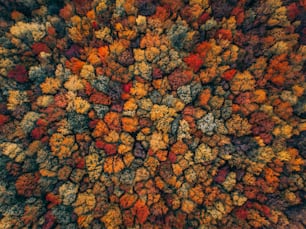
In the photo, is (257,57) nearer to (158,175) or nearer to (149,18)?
(149,18)

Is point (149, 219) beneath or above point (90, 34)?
beneath

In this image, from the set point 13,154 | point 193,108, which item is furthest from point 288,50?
point 13,154

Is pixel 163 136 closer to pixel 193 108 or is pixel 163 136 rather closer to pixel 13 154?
pixel 193 108

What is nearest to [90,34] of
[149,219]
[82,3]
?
[82,3]

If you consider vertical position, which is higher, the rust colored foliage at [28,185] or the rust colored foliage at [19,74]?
the rust colored foliage at [19,74]

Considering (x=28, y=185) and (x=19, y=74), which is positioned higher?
(x=19, y=74)

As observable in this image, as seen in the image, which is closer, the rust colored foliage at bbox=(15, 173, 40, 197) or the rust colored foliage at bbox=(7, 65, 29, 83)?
the rust colored foliage at bbox=(15, 173, 40, 197)

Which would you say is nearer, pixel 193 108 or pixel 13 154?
pixel 13 154

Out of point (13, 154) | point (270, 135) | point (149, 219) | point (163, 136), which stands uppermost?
point (13, 154)

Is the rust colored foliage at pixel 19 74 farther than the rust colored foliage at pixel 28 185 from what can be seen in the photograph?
Yes

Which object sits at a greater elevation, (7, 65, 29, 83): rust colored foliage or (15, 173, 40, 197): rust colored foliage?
(7, 65, 29, 83): rust colored foliage

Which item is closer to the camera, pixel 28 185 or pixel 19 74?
pixel 28 185
